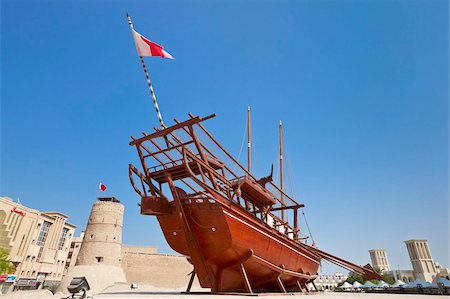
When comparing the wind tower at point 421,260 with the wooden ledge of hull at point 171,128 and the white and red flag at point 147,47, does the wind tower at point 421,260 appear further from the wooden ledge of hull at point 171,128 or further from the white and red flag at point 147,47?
the white and red flag at point 147,47

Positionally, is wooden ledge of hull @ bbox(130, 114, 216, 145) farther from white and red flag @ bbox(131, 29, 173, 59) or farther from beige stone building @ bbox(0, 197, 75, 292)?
beige stone building @ bbox(0, 197, 75, 292)

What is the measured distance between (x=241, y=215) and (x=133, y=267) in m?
35.3

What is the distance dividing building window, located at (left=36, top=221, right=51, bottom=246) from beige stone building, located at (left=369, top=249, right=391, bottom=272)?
4669 inches

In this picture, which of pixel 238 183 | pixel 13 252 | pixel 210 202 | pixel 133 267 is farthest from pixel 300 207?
pixel 13 252

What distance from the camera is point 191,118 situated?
35.2ft

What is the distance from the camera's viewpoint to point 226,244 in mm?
11453

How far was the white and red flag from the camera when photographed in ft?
40.9

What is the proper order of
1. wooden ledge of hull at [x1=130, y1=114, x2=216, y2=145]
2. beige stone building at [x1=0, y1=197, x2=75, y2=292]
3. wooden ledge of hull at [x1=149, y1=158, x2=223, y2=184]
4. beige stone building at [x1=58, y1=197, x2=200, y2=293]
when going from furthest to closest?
beige stone building at [x1=0, y1=197, x2=75, y2=292] < beige stone building at [x1=58, y1=197, x2=200, y2=293] < wooden ledge of hull at [x1=149, y1=158, x2=223, y2=184] < wooden ledge of hull at [x1=130, y1=114, x2=216, y2=145]

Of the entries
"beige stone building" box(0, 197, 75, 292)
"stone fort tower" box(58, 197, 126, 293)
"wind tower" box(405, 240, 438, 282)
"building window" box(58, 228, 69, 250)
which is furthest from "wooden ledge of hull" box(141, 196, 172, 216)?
"wind tower" box(405, 240, 438, 282)

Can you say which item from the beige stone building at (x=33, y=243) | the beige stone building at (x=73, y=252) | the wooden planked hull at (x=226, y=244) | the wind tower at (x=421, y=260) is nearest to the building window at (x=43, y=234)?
the beige stone building at (x=33, y=243)

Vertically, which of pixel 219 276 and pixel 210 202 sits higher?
pixel 210 202

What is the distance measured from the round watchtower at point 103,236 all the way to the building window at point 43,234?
12644 millimetres

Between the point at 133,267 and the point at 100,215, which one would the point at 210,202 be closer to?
the point at 100,215

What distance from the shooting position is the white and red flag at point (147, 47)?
1246cm
